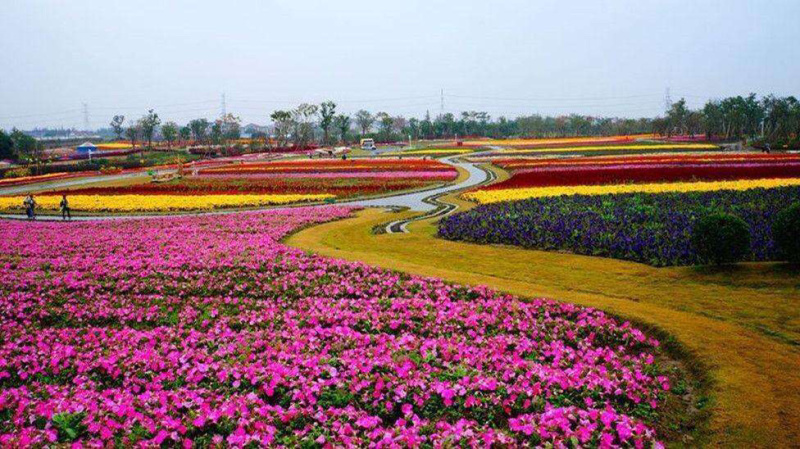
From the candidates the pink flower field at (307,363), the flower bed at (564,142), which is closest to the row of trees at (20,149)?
the pink flower field at (307,363)

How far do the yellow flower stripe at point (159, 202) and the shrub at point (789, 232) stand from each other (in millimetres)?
26428

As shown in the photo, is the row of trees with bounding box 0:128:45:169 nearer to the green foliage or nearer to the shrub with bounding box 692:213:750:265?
the green foliage

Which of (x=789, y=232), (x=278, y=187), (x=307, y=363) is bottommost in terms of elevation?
(x=307, y=363)

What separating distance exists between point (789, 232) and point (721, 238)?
4.29 feet

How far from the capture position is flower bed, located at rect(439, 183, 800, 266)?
15203 millimetres

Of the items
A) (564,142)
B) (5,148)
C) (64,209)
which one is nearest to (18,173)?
(5,148)

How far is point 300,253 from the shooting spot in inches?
663

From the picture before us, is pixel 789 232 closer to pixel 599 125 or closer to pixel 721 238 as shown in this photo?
pixel 721 238

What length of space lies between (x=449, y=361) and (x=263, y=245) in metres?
11.0

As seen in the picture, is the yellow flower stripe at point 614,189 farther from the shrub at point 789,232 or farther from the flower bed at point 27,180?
the flower bed at point 27,180

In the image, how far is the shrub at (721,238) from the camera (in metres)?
12.8

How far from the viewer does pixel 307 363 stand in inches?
334

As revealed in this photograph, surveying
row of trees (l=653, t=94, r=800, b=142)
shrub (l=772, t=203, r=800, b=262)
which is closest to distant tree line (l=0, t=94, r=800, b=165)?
row of trees (l=653, t=94, r=800, b=142)

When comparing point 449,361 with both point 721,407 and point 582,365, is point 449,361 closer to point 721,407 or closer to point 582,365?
point 582,365
